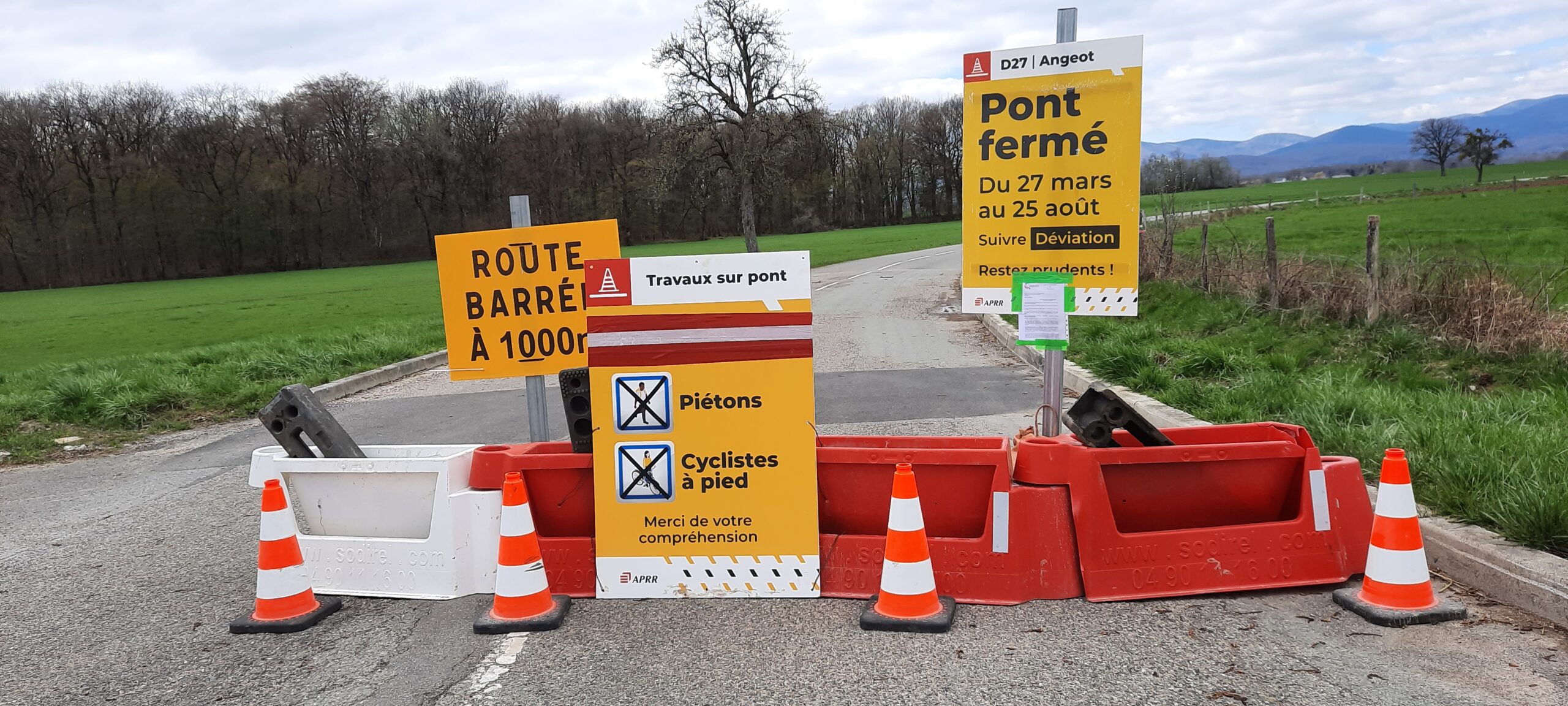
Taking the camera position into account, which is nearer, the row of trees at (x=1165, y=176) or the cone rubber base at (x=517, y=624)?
the cone rubber base at (x=517, y=624)

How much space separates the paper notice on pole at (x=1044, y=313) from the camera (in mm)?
4922

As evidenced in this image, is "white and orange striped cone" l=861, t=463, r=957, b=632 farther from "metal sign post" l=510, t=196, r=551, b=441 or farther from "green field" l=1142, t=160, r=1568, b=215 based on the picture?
"green field" l=1142, t=160, r=1568, b=215

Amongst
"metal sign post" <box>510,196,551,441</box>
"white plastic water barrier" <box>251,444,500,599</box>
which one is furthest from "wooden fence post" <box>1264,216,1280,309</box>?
"white plastic water barrier" <box>251,444,500,599</box>

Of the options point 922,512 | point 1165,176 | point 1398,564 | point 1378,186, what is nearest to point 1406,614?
point 1398,564

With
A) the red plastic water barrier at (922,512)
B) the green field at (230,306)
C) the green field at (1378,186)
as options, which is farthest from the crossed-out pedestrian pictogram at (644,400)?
the green field at (1378,186)

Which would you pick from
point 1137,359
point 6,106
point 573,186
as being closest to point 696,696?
point 1137,359

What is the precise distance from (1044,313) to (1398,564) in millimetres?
1898

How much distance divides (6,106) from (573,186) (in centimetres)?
4551

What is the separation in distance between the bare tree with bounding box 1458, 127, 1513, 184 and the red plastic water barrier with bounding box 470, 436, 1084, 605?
95228 millimetres

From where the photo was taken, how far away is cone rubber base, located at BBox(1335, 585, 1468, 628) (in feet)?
12.5

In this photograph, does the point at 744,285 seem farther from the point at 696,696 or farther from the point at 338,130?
the point at 338,130

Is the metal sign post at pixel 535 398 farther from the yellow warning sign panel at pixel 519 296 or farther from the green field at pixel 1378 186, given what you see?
the green field at pixel 1378 186

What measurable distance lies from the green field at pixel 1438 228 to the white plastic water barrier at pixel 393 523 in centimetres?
1011

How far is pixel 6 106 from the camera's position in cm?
7762
